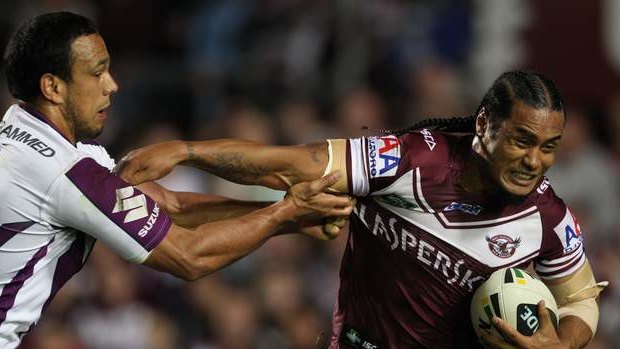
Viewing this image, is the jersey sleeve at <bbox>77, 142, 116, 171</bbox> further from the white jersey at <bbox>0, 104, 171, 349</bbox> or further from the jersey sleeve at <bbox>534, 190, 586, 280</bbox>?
the jersey sleeve at <bbox>534, 190, 586, 280</bbox>

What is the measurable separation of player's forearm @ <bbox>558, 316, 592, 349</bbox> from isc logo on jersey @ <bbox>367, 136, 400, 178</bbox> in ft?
3.42

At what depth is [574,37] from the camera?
1209 centimetres

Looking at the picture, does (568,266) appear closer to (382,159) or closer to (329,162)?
(382,159)

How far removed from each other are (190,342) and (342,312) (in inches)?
156

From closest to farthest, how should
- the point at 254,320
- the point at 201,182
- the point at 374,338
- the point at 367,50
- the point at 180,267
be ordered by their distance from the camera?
1. the point at 180,267
2. the point at 374,338
3. the point at 254,320
4. the point at 201,182
5. the point at 367,50

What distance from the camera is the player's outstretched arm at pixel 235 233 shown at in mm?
5661

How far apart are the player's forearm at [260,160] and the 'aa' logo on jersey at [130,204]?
376 millimetres

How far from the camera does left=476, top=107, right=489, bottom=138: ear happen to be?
5.82 m

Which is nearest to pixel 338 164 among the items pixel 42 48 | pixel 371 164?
pixel 371 164

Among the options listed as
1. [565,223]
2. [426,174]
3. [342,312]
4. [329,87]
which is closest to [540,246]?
[565,223]

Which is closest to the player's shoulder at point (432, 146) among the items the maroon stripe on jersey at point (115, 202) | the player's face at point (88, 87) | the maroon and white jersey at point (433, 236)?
the maroon and white jersey at point (433, 236)

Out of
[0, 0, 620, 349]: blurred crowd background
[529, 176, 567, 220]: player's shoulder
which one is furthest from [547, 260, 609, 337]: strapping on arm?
[0, 0, 620, 349]: blurred crowd background

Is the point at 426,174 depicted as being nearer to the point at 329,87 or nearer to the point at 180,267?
the point at 180,267

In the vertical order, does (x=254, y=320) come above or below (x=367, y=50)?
below
